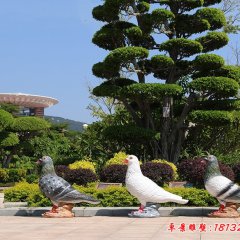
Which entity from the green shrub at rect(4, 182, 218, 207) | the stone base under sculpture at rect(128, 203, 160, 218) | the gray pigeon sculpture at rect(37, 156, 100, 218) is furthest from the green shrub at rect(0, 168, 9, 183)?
the stone base under sculpture at rect(128, 203, 160, 218)

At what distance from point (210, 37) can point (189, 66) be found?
4.05ft

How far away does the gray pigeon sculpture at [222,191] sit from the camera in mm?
8797

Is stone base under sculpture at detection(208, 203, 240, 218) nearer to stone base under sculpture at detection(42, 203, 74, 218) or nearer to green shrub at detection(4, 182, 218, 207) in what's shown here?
green shrub at detection(4, 182, 218, 207)

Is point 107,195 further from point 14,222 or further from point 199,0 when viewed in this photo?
point 199,0

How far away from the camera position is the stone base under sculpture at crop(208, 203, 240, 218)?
8859 mm

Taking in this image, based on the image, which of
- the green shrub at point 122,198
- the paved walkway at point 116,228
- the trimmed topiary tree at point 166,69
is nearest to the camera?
the paved walkway at point 116,228

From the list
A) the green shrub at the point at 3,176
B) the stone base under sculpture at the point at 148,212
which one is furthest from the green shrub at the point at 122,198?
the green shrub at the point at 3,176

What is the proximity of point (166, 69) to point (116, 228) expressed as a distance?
35.3 feet

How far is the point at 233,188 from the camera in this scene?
28.9 ft

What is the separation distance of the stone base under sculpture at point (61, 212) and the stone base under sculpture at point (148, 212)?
1.10m

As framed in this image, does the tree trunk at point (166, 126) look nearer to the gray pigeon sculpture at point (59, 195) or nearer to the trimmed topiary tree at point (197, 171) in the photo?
the trimmed topiary tree at point (197, 171)

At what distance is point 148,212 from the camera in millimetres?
9016

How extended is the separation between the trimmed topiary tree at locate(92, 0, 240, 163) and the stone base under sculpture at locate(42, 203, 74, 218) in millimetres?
7065

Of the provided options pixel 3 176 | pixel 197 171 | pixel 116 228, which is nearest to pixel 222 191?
pixel 116 228
